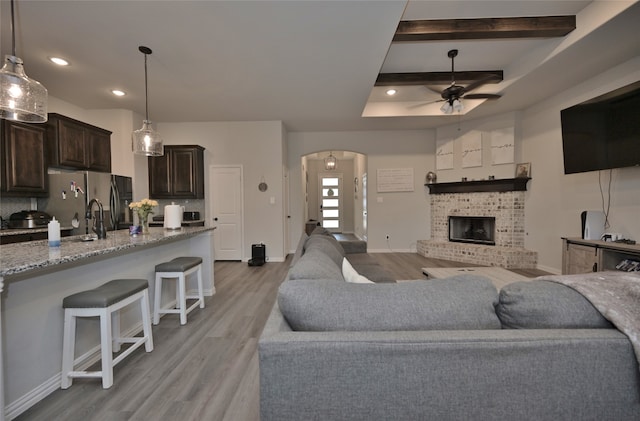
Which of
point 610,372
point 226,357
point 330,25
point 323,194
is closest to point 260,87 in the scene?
point 330,25

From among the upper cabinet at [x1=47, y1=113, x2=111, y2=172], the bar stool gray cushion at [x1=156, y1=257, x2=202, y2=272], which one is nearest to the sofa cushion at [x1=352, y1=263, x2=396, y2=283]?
the bar stool gray cushion at [x1=156, y1=257, x2=202, y2=272]

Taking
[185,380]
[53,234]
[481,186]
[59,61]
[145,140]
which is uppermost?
[59,61]

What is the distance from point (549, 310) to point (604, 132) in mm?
3661

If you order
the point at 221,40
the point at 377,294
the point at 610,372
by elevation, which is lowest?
the point at 610,372

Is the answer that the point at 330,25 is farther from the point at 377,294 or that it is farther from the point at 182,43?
the point at 377,294

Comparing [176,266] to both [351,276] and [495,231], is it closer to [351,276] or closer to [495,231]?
[351,276]

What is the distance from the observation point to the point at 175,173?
544 cm

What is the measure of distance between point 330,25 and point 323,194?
8142mm

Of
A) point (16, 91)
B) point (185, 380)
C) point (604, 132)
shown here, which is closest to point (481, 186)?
point (604, 132)

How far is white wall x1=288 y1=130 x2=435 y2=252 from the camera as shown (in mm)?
6348

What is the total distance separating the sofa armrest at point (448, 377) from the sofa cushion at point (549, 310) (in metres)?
0.09

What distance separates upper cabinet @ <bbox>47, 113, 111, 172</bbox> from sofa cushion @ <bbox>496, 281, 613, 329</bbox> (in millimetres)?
5249

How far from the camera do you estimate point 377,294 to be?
107cm

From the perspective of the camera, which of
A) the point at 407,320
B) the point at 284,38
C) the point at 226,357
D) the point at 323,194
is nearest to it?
the point at 407,320
